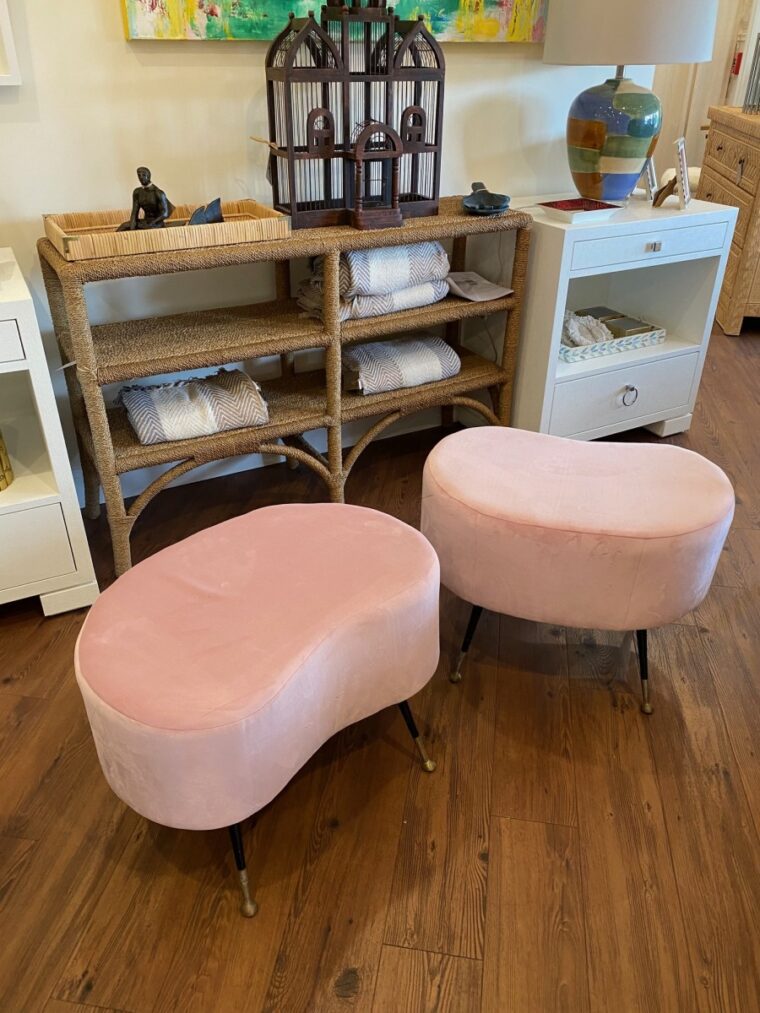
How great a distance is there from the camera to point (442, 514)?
1.50 meters

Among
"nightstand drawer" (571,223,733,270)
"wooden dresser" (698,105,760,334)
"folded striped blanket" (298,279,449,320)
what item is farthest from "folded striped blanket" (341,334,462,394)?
"wooden dresser" (698,105,760,334)

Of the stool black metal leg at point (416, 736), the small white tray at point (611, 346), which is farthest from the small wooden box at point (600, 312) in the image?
the stool black metal leg at point (416, 736)

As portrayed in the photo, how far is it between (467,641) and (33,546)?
931 mm

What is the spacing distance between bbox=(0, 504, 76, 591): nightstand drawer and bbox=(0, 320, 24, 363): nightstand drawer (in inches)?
12.5

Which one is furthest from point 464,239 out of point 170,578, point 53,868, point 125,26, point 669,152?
point 669,152

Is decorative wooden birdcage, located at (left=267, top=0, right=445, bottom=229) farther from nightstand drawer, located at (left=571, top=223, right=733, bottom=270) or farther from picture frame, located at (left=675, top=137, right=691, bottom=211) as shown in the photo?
picture frame, located at (left=675, top=137, right=691, bottom=211)

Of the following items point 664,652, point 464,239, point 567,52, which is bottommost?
point 664,652

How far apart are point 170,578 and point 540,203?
160cm

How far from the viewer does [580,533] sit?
139 cm

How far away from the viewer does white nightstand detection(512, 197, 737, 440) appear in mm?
2104

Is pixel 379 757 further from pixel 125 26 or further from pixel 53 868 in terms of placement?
pixel 125 26

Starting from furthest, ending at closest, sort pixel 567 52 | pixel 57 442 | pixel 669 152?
1. pixel 669 152
2. pixel 567 52
3. pixel 57 442

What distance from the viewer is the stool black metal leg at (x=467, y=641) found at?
5.20 ft

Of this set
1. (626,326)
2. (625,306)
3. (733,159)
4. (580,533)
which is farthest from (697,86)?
(580,533)
